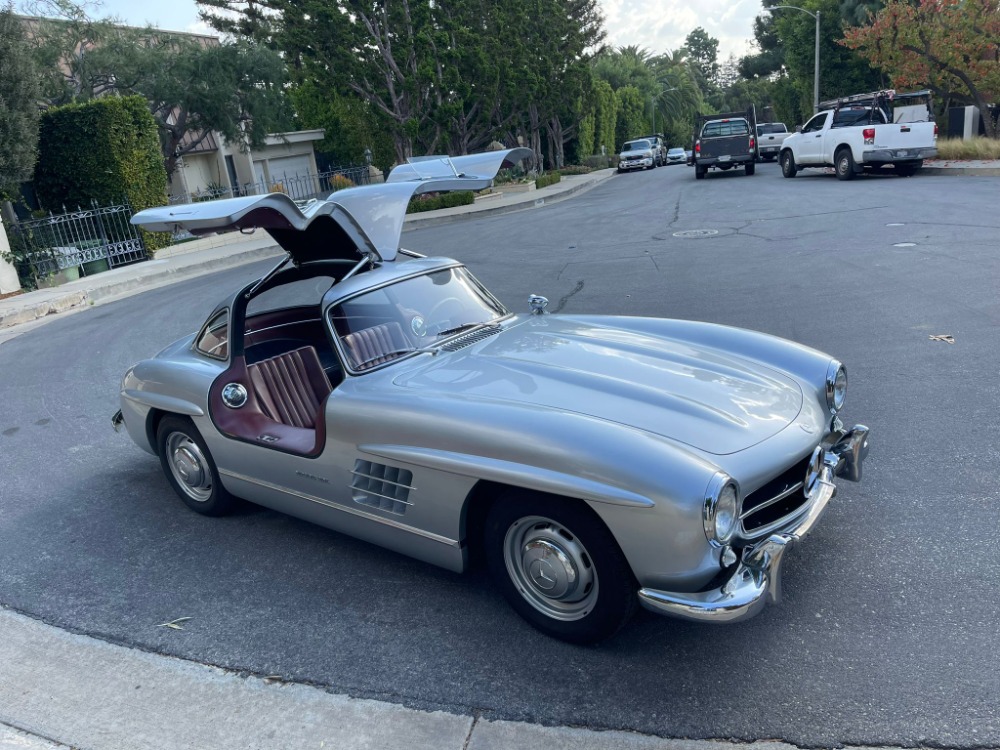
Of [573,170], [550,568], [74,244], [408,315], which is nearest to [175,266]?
[74,244]

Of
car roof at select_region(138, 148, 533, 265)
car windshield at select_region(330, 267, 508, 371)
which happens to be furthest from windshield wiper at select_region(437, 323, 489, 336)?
car roof at select_region(138, 148, 533, 265)

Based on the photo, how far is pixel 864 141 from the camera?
60.6 ft

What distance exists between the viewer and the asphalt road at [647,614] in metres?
2.66

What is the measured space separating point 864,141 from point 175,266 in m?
16.7

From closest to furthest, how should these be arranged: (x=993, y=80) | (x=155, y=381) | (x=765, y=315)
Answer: (x=155, y=381), (x=765, y=315), (x=993, y=80)

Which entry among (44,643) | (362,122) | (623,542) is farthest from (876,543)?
(362,122)

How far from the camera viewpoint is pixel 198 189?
111 ft

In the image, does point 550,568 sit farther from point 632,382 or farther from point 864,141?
point 864,141

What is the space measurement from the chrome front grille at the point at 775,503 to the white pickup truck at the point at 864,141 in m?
18.1

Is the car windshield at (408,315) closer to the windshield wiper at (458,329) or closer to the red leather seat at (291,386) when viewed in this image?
the windshield wiper at (458,329)

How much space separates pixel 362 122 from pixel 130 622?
30920 mm

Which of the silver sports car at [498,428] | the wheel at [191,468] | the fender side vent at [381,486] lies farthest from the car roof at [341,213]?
the fender side vent at [381,486]

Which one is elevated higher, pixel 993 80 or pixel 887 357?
pixel 993 80

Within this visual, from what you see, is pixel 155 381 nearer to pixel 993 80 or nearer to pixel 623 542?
pixel 623 542
